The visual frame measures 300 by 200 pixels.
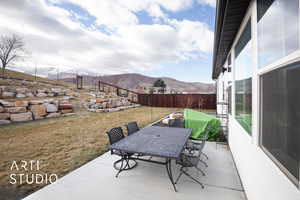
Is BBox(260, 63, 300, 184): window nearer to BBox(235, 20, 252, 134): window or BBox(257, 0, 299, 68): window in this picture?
BBox(257, 0, 299, 68): window

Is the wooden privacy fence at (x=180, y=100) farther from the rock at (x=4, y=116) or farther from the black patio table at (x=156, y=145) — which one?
the rock at (x=4, y=116)

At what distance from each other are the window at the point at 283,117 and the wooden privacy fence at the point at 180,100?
11.4 metres

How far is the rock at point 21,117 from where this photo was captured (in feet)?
19.5

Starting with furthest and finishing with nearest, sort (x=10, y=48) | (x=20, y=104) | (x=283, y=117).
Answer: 1. (x=10, y=48)
2. (x=20, y=104)
3. (x=283, y=117)

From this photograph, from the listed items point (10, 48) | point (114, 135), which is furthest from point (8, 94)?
point (10, 48)

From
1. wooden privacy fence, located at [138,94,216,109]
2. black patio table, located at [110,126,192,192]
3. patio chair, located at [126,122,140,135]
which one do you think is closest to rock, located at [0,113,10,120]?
patio chair, located at [126,122,140,135]

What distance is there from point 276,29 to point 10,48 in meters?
26.3

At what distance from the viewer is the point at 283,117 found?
102cm

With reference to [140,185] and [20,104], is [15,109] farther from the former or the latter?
[140,185]

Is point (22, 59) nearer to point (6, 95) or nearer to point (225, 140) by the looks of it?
point (6, 95)

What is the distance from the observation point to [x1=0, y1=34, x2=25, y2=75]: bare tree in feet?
55.8

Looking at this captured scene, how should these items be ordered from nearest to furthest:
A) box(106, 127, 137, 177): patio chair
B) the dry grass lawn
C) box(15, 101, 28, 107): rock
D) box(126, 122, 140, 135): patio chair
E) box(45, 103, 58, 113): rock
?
the dry grass lawn
box(106, 127, 137, 177): patio chair
box(126, 122, 140, 135): patio chair
box(15, 101, 28, 107): rock
box(45, 103, 58, 113): rock

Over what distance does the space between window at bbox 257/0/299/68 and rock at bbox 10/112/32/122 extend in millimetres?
8568

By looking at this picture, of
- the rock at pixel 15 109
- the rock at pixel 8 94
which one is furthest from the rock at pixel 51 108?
the rock at pixel 8 94
